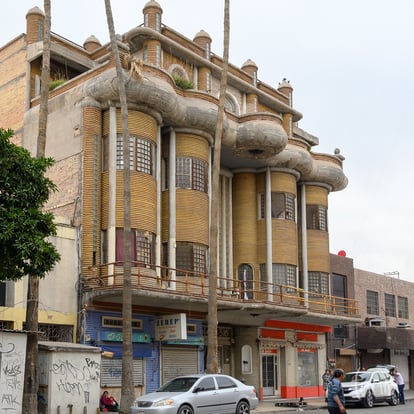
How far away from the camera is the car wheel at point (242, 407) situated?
21297 millimetres

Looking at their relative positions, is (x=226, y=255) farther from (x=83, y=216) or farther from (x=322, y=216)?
(x=83, y=216)

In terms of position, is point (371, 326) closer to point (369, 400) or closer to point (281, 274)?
point (281, 274)

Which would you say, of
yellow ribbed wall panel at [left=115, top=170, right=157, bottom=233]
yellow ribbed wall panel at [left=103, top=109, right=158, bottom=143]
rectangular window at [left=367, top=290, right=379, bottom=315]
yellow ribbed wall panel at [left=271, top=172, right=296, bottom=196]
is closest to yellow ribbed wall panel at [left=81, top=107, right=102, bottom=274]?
yellow ribbed wall panel at [left=103, top=109, right=158, bottom=143]

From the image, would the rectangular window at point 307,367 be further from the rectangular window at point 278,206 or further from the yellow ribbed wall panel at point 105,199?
the yellow ribbed wall panel at point 105,199

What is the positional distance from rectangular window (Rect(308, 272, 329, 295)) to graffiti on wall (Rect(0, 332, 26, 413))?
21.4 metres

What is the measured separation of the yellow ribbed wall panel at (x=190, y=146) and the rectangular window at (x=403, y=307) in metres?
23.9

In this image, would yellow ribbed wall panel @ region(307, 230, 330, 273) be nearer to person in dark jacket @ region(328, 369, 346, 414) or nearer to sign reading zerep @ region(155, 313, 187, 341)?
sign reading zerep @ region(155, 313, 187, 341)

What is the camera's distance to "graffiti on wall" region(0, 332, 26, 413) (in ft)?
60.6

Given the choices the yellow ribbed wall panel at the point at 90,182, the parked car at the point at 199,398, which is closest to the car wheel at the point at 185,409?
the parked car at the point at 199,398

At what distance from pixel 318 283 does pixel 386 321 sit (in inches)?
423

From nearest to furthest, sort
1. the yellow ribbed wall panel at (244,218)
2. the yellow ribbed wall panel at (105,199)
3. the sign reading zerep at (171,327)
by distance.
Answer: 1. the yellow ribbed wall panel at (105,199)
2. the sign reading zerep at (171,327)
3. the yellow ribbed wall panel at (244,218)

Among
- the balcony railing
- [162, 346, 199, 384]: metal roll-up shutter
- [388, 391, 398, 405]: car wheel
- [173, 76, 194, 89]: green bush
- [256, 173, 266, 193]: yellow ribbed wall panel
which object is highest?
[173, 76, 194, 89]: green bush

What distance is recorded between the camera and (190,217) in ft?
96.3

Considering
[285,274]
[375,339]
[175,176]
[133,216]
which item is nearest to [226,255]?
[285,274]
